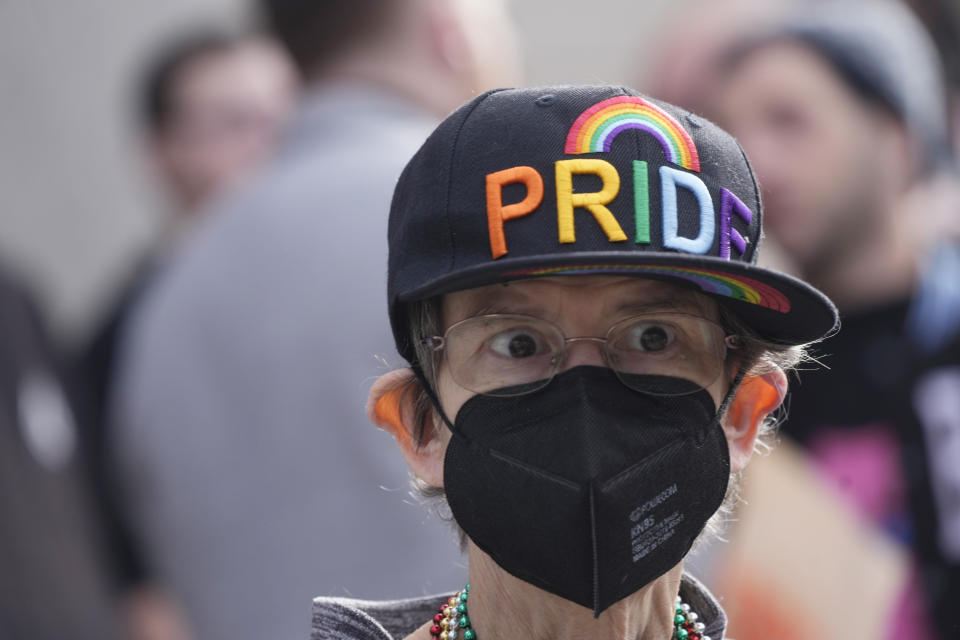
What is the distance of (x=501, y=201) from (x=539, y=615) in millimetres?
464

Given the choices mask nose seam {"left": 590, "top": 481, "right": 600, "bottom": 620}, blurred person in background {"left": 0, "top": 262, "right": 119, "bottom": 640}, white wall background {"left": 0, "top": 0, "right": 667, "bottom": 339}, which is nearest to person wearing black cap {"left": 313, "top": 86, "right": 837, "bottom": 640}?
mask nose seam {"left": 590, "top": 481, "right": 600, "bottom": 620}

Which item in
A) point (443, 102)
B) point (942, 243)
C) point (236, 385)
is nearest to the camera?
point (236, 385)

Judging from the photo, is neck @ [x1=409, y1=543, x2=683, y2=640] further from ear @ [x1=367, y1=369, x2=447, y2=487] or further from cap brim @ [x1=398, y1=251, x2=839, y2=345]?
cap brim @ [x1=398, y1=251, x2=839, y2=345]

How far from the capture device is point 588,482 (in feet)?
5.14

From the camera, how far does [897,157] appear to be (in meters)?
3.93

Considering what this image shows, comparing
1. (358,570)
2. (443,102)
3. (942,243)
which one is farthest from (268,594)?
(942,243)

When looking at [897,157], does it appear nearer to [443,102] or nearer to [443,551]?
[443,102]

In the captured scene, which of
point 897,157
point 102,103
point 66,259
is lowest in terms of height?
point 66,259

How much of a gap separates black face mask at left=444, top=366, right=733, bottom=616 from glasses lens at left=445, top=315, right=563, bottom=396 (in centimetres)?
2

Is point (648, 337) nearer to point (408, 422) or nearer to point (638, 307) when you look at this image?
point (638, 307)

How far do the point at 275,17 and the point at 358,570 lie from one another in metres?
1.90

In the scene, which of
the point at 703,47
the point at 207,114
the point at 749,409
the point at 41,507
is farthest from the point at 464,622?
the point at 207,114

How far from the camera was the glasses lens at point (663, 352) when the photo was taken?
5.36ft

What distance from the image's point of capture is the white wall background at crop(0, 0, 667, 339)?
753 centimetres
